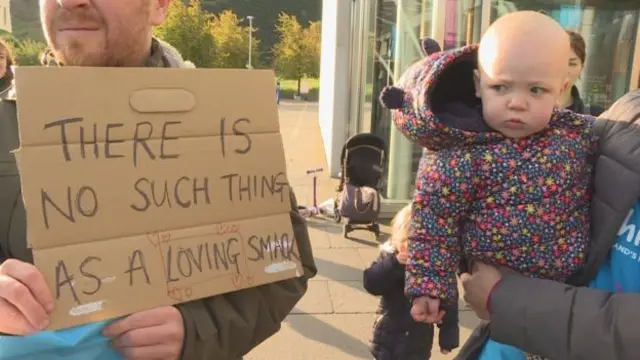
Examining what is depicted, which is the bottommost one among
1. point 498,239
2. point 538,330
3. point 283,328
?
point 283,328

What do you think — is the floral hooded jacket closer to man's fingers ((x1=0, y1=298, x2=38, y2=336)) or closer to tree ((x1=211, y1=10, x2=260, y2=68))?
man's fingers ((x1=0, y1=298, x2=38, y2=336))

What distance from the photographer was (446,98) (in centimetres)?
203

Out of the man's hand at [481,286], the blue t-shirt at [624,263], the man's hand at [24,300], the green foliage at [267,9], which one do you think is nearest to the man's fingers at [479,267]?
the man's hand at [481,286]

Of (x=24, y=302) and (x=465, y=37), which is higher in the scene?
(x=465, y=37)

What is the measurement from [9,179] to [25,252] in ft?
0.56

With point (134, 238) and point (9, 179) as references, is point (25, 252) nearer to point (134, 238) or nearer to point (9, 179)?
point (9, 179)

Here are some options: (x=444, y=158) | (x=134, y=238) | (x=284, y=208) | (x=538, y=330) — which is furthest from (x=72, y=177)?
(x=538, y=330)

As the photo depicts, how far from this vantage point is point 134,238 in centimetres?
132

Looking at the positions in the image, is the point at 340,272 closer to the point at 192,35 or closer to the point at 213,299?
the point at 213,299

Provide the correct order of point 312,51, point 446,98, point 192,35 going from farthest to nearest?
point 312,51 < point 192,35 < point 446,98

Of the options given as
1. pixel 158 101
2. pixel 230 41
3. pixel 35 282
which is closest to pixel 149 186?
pixel 158 101

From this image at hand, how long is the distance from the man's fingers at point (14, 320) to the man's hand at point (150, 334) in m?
0.17

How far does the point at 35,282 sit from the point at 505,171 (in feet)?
4.04

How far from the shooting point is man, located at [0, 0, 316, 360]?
1.34 meters
